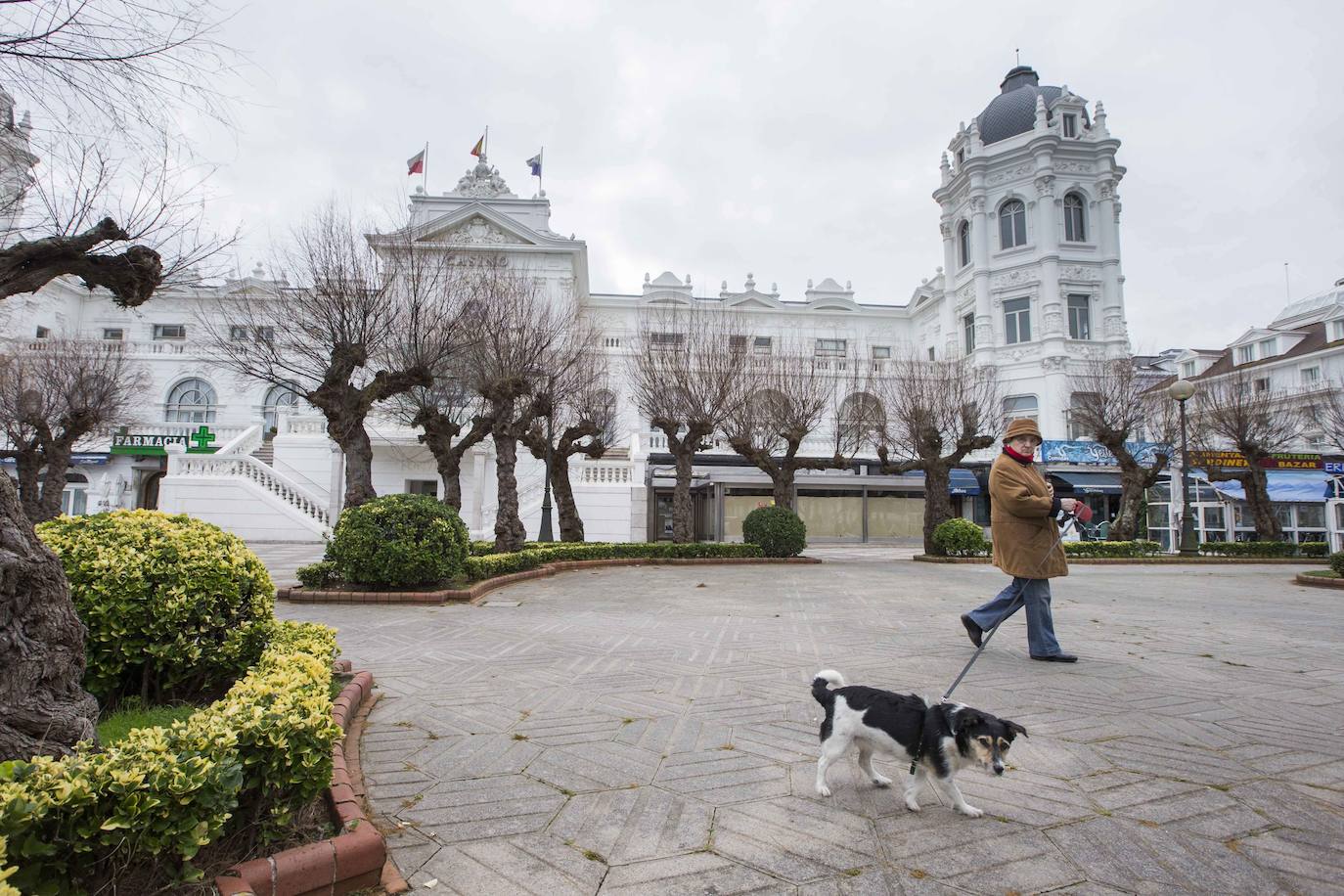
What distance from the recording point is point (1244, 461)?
20.5m

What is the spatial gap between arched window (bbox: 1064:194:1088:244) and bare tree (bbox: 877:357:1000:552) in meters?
18.4

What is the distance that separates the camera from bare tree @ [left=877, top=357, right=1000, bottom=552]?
18.7m

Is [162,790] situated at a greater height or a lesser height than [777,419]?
lesser

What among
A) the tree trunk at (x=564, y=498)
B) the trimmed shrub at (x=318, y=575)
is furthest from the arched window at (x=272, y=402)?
the trimmed shrub at (x=318, y=575)

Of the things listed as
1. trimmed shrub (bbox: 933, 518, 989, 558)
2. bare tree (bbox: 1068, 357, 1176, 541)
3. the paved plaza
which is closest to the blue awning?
bare tree (bbox: 1068, 357, 1176, 541)

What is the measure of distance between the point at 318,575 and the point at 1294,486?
103 ft

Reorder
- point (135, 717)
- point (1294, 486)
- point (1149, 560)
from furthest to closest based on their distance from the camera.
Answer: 1. point (1294, 486)
2. point (1149, 560)
3. point (135, 717)

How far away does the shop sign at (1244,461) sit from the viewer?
20.5 metres

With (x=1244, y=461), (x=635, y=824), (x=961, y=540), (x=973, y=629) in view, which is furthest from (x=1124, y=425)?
(x=635, y=824)

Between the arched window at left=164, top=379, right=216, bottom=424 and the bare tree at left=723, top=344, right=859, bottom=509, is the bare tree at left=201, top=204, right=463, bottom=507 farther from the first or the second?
the arched window at left=164, top=379, right=216, bottom=424

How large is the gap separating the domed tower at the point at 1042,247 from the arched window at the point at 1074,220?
2.0 inches

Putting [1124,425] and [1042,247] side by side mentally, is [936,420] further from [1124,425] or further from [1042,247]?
[1042,247]

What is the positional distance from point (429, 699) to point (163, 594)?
1618 mm

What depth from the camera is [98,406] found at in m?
18.8
